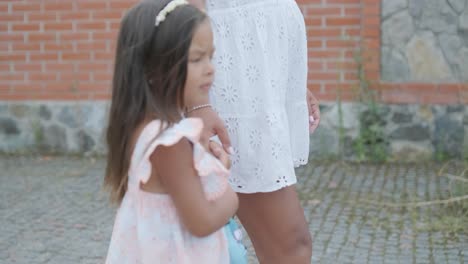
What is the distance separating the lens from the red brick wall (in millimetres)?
7270

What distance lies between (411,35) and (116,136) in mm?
5217

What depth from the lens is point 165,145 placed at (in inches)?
86.7

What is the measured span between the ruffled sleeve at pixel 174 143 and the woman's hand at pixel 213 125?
13.5 inches

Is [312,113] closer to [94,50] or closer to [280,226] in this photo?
[280,226]

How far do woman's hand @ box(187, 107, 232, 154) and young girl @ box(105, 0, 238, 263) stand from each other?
0.30 meters

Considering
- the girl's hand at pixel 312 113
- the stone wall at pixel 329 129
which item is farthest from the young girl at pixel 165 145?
the stone wall at pixel 329 129

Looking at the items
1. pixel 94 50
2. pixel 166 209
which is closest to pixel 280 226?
pixel 166 209

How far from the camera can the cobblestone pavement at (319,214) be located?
16.0 feet

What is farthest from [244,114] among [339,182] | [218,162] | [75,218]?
[339,182]

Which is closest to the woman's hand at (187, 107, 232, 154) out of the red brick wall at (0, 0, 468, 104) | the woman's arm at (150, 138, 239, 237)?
the woman's arm at (150, 138, 239, 237)

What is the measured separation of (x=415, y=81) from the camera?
23.8 ft

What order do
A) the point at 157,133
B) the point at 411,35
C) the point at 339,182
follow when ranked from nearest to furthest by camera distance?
1. the point at 157,133
2. the point at 339,182
3. the point at 411,35

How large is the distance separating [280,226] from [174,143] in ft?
2.65

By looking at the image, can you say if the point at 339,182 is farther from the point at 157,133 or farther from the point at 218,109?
the point at 157,133
